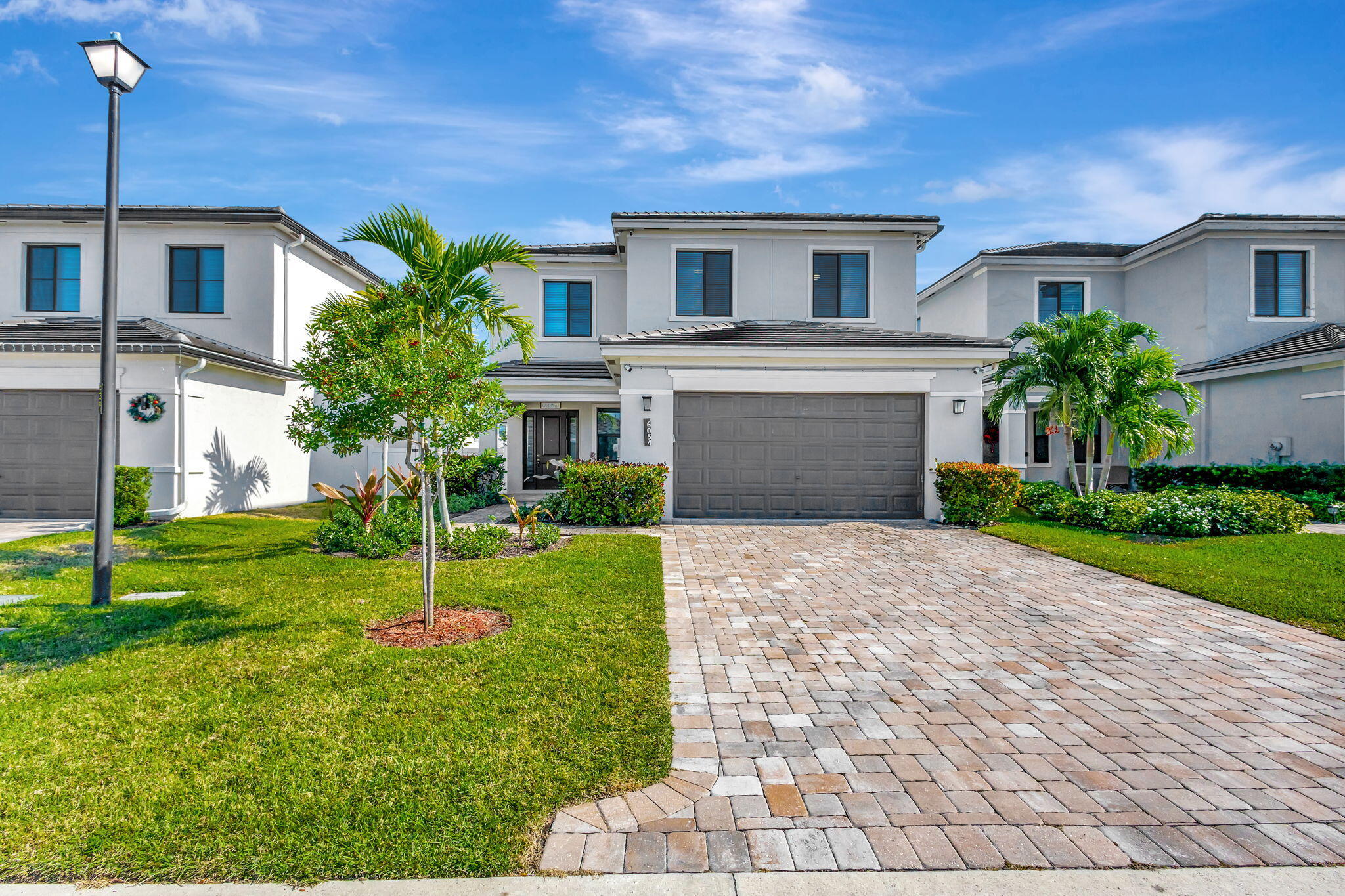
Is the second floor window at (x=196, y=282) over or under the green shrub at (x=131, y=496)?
over

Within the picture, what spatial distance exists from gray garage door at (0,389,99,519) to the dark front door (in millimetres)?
9320

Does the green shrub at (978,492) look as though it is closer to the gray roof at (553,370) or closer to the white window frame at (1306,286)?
the gray roof at (553,370)

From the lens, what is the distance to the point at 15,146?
11.4 m

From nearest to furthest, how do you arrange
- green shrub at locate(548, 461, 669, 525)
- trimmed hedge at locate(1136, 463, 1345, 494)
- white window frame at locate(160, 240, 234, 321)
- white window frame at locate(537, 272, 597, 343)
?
green shrub at locate(548, 461, 669, 525), trimmed hedge at locate(1136, 463, 1345, 494), white window frame at locate(160, 240, 234, 321), white window frame at locate(537, 272, 597, 343)

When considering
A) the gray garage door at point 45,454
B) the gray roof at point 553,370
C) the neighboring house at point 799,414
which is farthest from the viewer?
the gray roof at point 553,370

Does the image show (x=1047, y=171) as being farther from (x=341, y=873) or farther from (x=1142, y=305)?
(x=341, y=873)

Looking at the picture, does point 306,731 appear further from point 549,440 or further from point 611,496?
point 549,440

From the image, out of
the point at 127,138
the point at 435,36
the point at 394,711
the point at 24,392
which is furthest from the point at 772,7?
the point at 24,392

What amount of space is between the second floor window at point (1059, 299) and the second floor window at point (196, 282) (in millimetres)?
21669

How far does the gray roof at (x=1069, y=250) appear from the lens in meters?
18.5

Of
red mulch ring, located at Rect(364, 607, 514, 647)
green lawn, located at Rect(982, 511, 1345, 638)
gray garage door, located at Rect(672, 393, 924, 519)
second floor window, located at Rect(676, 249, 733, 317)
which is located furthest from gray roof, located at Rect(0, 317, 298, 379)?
green lawn, located at Rect(982, 511, 1345, 638)

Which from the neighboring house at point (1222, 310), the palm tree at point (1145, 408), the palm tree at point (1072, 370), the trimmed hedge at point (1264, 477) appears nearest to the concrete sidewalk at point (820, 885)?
the palm tree at point (1072, 370)

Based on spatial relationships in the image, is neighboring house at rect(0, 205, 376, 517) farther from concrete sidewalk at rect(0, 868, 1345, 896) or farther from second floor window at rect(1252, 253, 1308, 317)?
second floor window at rect(1252, 253, 1308, 317)

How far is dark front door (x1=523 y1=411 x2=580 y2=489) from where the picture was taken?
1817 centimetres
